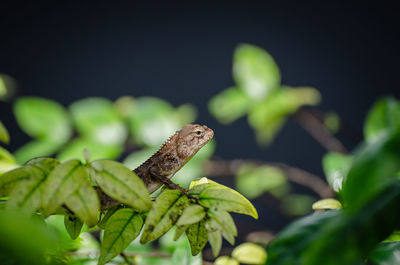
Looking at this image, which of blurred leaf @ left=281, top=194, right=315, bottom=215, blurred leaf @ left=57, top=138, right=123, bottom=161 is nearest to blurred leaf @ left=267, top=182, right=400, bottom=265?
blurred leaf @ left=57, top=138, right=123, bottom=161

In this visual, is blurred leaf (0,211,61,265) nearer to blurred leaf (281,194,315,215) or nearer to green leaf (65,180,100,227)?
green leaf (65,180,100,227)

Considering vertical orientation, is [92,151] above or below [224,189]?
below

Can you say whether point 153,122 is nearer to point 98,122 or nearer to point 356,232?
point 98,122

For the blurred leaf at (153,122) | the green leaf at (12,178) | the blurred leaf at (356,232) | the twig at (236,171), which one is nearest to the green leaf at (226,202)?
the blurred leaf at (356,232)

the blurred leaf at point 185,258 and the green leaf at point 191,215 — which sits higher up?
the green leaf at point 191,215

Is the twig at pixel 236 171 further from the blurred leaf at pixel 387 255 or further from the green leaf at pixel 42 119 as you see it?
the blurred leaf at pixel 387 255

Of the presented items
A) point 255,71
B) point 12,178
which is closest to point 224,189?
point 12,178

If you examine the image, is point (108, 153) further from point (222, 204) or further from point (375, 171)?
point (375, 171)

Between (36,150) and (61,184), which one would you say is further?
(36,150)
